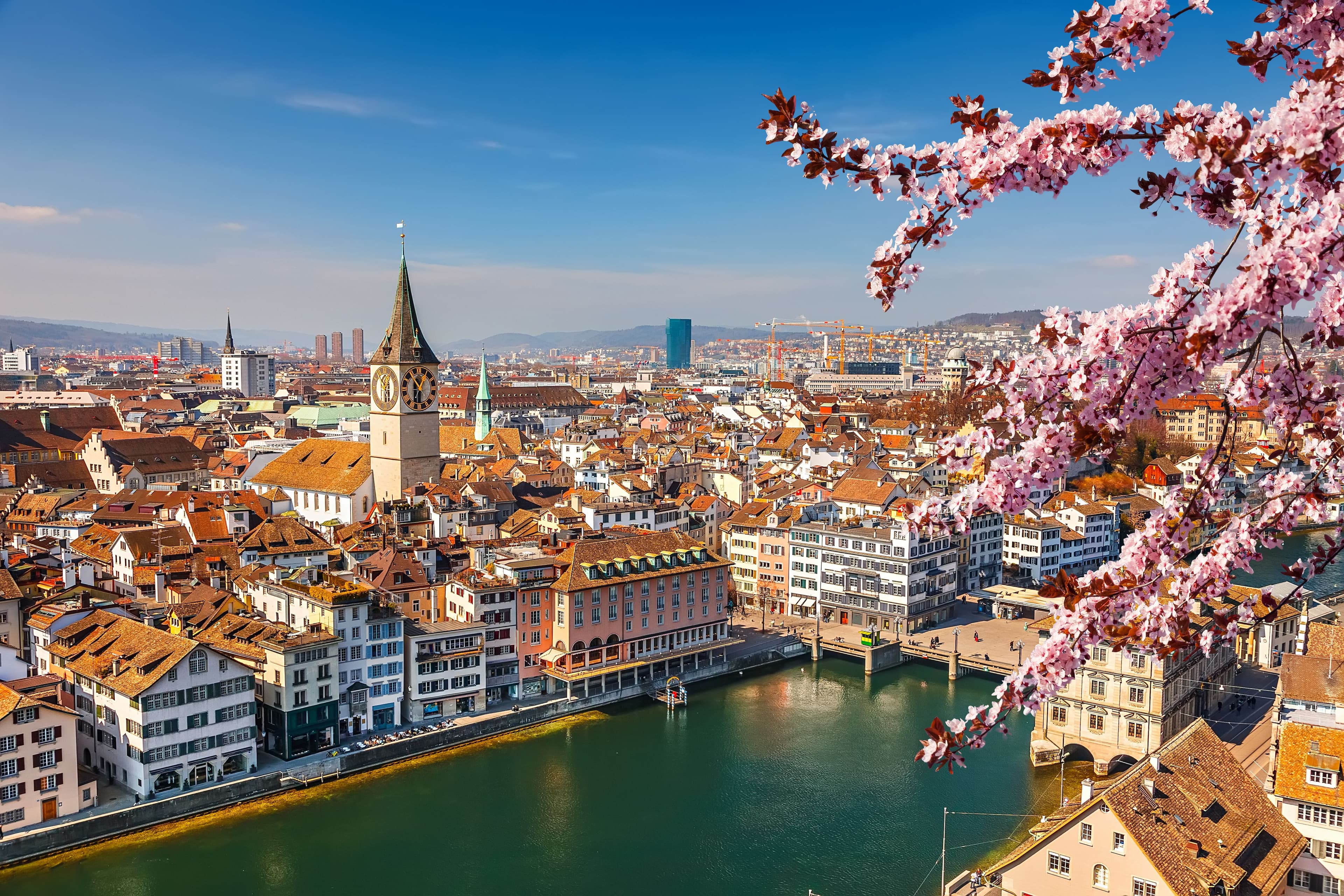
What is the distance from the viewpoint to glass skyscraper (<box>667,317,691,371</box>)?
184875 millimetres

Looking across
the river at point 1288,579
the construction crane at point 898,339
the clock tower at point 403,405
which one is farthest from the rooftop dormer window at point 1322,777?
the construction crane at point 898,339

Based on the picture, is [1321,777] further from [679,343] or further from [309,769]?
[679,343]

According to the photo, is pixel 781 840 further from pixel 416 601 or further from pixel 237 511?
pixel 237 511

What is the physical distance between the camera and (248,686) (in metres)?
17.1

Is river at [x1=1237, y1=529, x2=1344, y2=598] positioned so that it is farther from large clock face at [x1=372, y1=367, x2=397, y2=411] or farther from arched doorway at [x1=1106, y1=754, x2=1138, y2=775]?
large clock face at [x1=372, y1=367, x2=397, y2=411]

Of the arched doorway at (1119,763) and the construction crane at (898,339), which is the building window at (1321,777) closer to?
the arched doorway at (1119,763)

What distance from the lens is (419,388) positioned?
108 ft

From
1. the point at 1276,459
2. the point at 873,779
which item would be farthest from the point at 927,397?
the point at 1276,459

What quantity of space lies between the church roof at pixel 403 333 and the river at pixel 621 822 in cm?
1514

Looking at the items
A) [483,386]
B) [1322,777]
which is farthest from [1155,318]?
[483,386]

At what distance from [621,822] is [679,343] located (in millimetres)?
173992

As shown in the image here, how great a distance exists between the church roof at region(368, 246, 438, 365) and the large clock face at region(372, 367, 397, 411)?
319mm

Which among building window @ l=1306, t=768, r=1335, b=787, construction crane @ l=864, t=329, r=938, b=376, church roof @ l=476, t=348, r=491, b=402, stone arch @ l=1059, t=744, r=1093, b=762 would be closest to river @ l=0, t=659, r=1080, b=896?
stone arch @ l=1059, t=744, r=1093, b=762

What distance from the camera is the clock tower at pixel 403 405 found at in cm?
3250
